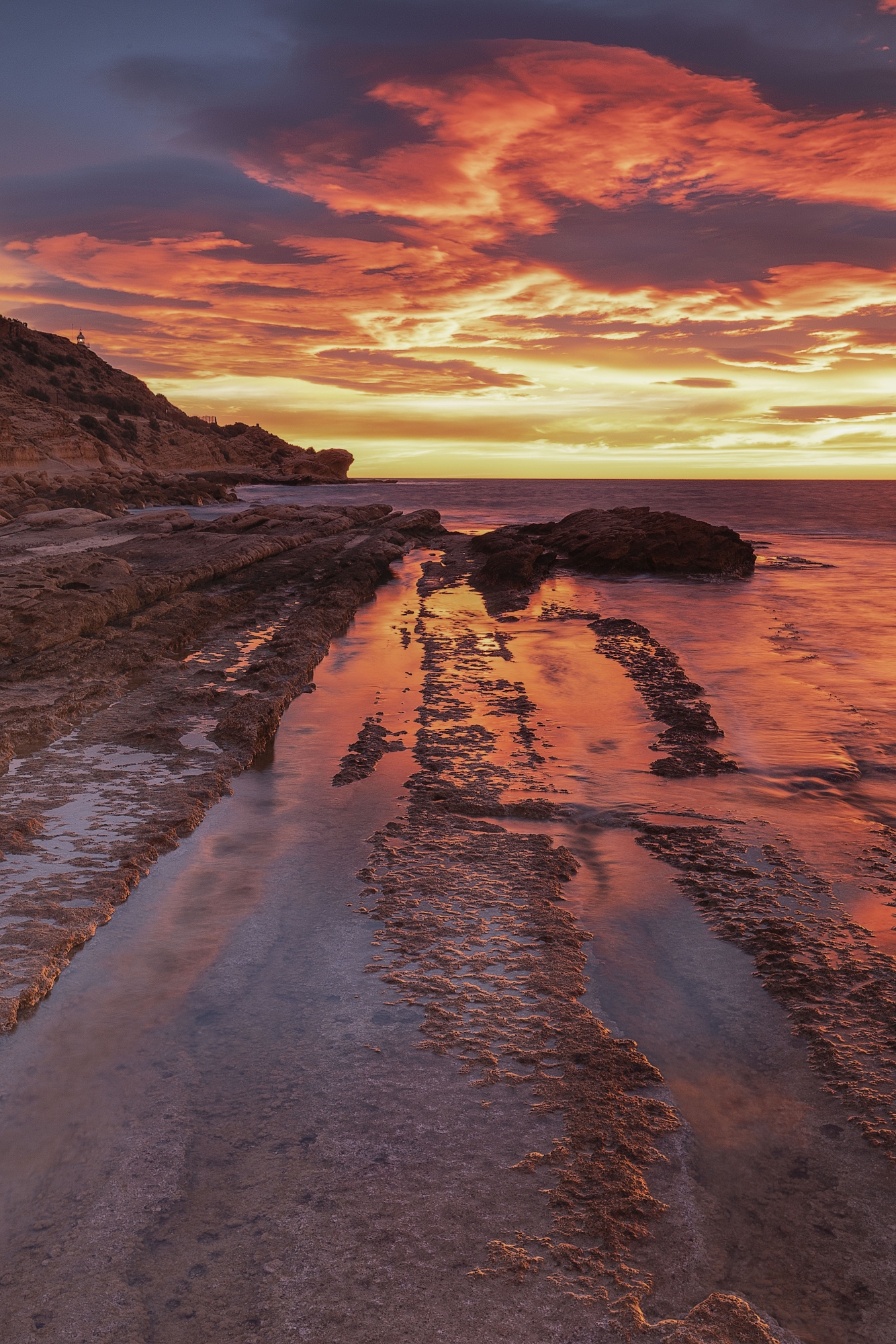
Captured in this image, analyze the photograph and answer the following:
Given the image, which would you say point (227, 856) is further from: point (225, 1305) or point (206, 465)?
point (206, 465)

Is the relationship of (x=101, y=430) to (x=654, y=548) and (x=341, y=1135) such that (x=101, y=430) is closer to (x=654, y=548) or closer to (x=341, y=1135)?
(x=654, y=548)

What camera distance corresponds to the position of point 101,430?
49.8m

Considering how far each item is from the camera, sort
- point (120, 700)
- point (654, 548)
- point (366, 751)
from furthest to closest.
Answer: point (654, 548), point (120, 700), point (366, 751)

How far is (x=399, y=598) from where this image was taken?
13727 mm

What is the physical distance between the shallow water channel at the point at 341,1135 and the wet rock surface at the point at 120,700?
Answer: 0.84ft

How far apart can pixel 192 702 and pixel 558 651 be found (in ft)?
14.7

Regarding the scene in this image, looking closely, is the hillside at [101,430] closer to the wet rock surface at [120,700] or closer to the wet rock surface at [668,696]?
the wet rock surface at [120,700]

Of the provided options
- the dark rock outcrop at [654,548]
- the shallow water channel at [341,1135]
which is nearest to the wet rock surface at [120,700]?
the shallow water channel at [341,1135]

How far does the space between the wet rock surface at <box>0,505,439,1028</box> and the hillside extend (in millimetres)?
A: 19582

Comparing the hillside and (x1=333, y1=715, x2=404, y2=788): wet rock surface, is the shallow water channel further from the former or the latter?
the hillside

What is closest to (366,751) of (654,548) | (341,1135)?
(341,1135)

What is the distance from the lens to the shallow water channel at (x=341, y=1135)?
6.62ft

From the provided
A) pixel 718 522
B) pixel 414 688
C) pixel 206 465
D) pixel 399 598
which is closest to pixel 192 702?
pixel 414 688

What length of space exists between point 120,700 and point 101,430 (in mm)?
48974
